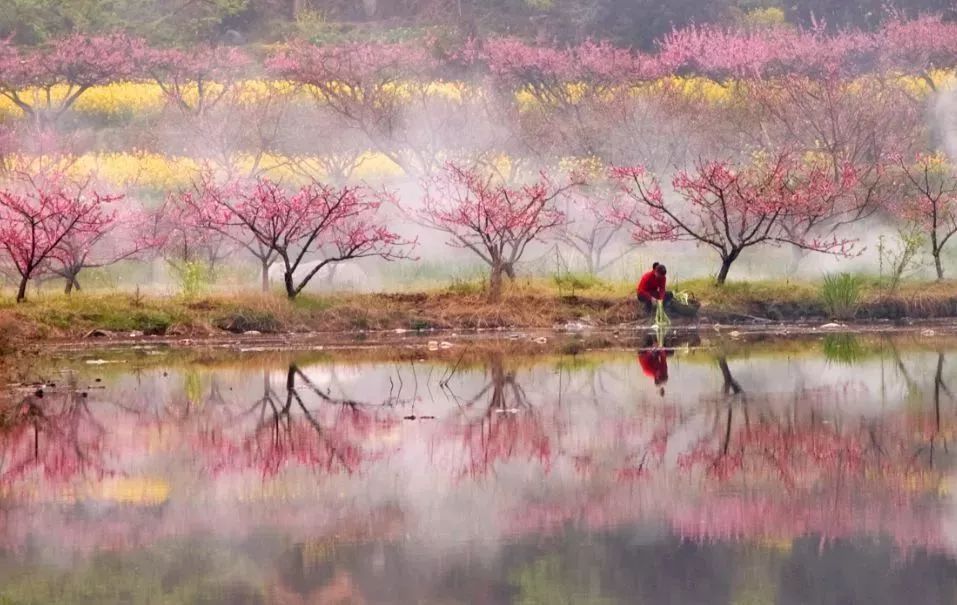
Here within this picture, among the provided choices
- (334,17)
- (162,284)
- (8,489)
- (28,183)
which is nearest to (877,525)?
(8,489)

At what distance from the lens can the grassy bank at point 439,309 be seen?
23688 millimetres

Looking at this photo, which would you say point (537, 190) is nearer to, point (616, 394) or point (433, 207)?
point (433, 207)

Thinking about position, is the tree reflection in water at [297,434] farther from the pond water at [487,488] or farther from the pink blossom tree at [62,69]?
the pink blossom tree at [62,69]

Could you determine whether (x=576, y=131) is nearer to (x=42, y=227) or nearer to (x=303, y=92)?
(x=303, y=92)

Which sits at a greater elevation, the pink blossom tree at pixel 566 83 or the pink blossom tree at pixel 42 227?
the pink blossom tree at pixel 566 83

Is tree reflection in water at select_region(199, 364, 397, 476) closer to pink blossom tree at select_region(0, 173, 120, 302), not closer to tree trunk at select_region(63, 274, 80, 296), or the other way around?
pink blossom tree at select_region(0, 173, 120, 302)

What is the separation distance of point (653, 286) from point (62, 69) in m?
20.9

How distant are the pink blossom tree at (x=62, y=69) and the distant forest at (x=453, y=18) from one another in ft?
5.80

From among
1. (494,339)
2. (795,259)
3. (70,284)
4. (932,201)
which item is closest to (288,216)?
(70,284)

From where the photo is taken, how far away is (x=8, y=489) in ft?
33.5

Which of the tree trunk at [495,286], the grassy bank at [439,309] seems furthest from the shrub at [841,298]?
the tree trunk at [495,286]

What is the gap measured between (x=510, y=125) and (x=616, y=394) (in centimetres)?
2190

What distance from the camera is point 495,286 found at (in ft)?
85.1

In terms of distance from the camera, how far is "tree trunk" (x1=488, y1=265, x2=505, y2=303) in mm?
25725
